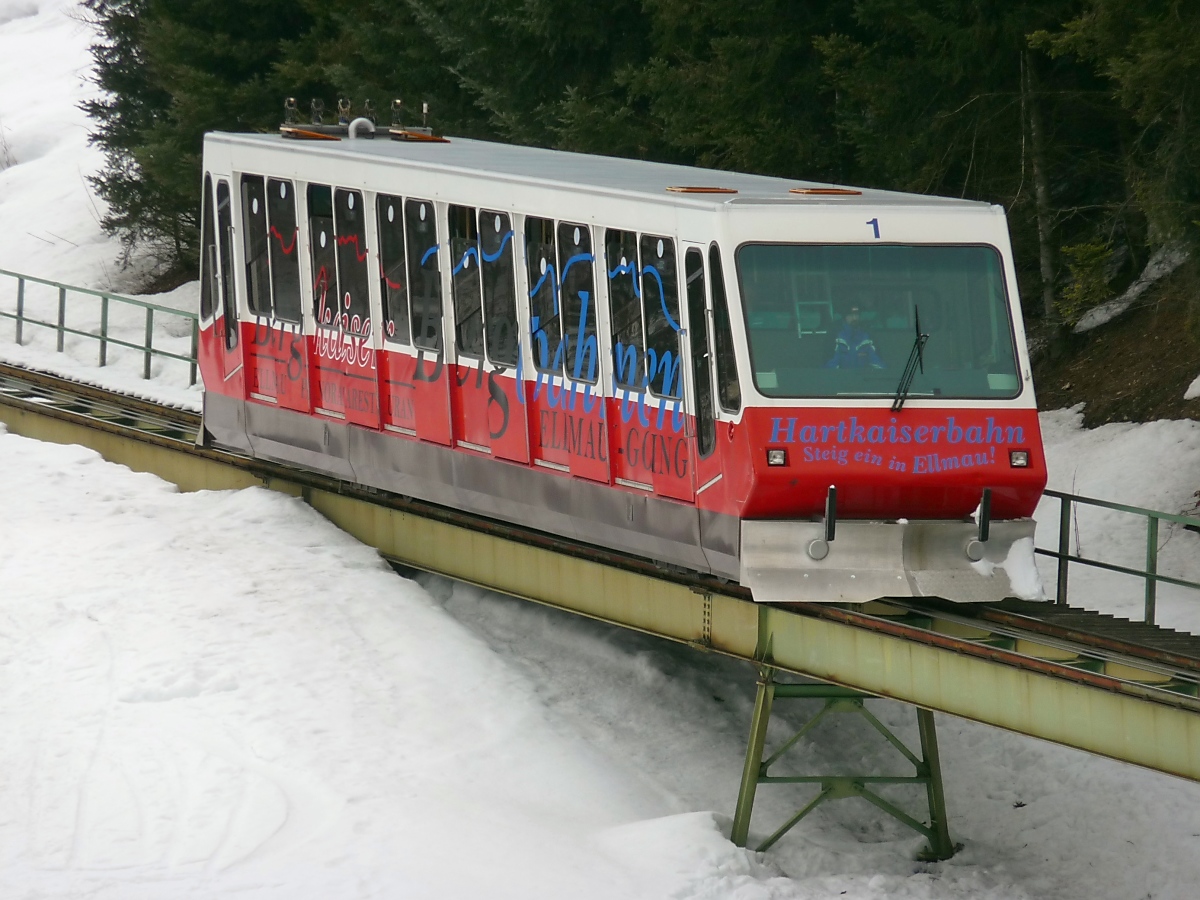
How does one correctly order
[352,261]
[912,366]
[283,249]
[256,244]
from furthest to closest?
[256,244] < [283,249] < [352,261] < [912,366]

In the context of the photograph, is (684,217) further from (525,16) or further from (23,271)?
(23,271)

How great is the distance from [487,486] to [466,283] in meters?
1.53

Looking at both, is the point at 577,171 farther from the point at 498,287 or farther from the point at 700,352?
the point at 700,352

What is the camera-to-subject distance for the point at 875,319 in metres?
10.9

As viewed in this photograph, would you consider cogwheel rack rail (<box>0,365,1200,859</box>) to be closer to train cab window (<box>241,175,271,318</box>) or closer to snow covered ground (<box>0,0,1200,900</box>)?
snow covered ground (<box>0,0,1200,900</box>)

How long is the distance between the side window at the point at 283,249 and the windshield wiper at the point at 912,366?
5947 mm

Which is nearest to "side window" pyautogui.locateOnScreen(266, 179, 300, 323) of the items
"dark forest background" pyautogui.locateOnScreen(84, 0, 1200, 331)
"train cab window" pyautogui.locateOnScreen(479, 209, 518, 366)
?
"train cab window" pyautogui.locateOnScreen(479, 209, 518, 366)

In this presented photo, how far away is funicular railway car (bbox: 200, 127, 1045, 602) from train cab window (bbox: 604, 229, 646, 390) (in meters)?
0.02

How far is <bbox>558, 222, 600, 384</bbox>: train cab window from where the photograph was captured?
473 inches

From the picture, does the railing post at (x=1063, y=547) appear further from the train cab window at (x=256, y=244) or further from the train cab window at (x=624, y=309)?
the train cab window at (x=256, y=244)

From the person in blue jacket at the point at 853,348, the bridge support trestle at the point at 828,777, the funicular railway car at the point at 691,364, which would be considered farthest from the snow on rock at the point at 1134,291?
the person in blue jacket at the point at 853,348

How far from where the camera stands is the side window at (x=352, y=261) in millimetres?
14055

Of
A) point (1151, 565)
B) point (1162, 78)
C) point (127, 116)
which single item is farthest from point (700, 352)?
point (127, 116)

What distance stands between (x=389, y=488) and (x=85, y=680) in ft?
10.3
